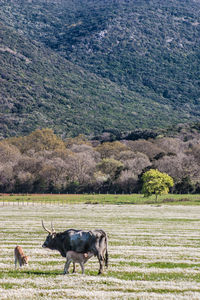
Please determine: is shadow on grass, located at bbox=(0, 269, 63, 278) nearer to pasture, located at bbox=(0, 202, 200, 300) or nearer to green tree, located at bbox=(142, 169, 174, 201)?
pasture, located at bbox=(0, 202, 200, 300)

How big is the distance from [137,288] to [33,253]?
845 centimetres

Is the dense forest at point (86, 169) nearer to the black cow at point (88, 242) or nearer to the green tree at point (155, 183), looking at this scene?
the green tree at point (155, 183)

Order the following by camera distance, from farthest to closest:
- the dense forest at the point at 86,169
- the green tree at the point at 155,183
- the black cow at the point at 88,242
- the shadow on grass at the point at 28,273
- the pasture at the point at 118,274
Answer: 1. the dense forest at the point at 86,169
2. the green tree at the point at 155,183
3. the black cow at the point at 88,242
4. the shadow on grass at the point at 28,273
5. the pasture at the point at 118,274

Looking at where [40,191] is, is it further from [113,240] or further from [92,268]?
[92,268]

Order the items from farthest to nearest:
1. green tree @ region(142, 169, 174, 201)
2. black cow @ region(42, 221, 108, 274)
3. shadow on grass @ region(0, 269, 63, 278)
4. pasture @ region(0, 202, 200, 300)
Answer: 1. green tree @ region(142, 169, 174, 201)
2. black cow @ region(42, 221, 108, 274)
3. shadow on grass @ region(0, 269, 63, 278)
4. pasture @ region(0, 202, 200, 300)

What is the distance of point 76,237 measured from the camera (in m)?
18.3

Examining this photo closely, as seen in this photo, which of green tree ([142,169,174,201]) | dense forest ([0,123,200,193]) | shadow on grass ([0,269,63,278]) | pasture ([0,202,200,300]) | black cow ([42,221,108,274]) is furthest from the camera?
dense forest ([0,123,200,193])

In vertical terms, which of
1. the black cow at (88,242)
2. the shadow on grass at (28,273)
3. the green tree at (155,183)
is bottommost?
the shadow on grass at (28,273)

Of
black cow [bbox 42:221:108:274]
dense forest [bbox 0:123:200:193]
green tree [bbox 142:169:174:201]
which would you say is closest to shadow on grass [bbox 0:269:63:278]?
black cow [bbox 42:221:108:274]

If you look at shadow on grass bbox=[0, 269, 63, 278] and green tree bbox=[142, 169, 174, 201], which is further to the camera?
green tree bbox=[142, 169, 174, 201]

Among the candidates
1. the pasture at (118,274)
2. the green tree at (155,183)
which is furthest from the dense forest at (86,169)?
the pasture at (118,274)

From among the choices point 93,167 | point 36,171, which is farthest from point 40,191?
point 93,167

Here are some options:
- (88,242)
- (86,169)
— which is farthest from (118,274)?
(86,169)

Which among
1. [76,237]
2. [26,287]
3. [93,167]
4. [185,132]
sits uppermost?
[185,132]
